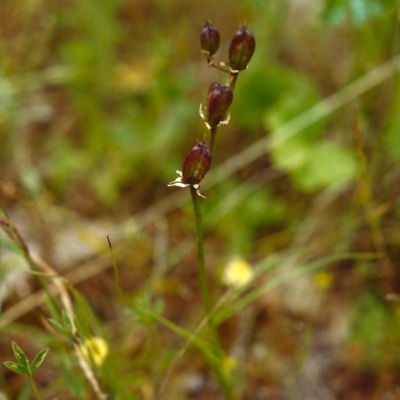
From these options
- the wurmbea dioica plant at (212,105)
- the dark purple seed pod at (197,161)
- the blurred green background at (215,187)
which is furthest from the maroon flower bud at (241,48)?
the blurred green background at (215,187)

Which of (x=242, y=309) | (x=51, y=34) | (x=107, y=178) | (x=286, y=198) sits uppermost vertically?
(x=51, y=34)

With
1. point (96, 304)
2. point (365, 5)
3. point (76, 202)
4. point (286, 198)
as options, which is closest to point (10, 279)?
point (96, 304)

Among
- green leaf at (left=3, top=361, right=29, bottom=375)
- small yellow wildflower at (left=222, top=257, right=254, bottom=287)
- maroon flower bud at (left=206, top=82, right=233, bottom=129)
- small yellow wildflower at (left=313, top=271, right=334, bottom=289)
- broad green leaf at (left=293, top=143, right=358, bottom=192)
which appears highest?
maroon flower bud at (left=206, top=82, right=233, bottom=129)

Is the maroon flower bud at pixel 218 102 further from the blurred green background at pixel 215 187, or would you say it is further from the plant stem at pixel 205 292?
the blurred green background at pixel 215 187

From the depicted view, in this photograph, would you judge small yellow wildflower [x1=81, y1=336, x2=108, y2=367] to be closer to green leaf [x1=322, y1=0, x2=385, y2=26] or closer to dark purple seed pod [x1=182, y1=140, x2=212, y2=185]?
dark purple seed pod [x1=182, y1=140, x2=212, y2=185]

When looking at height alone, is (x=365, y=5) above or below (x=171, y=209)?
above

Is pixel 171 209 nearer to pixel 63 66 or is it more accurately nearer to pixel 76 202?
pixel 76 202

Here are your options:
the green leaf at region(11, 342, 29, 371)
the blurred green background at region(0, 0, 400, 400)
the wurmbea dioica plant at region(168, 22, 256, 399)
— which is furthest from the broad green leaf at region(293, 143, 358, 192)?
the green leaf at region(11, 342, 29, 371)
